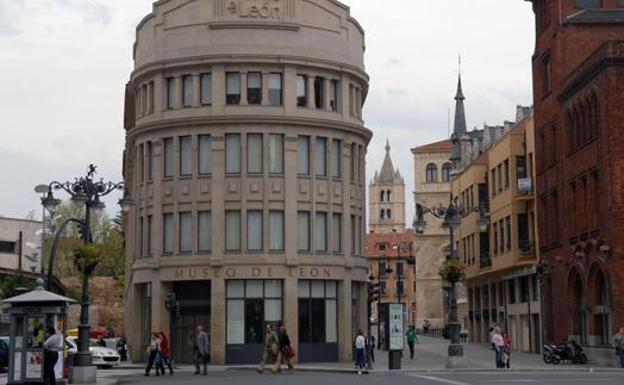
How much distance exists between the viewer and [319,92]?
55312 mm

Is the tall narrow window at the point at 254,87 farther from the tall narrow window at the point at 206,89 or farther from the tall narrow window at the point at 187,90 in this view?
the tall narrow window at the point at 187,90

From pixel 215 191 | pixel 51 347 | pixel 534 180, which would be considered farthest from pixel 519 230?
pixel 51 347

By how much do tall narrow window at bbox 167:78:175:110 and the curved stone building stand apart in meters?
0.05

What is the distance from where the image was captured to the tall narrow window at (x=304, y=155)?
54.2 meters

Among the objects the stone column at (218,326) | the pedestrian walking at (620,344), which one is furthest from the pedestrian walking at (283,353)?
the pedestrian walking at (620,344)

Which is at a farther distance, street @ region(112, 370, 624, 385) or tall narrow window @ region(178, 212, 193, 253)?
tall narrow window @ region(178, 212, 193, 253)

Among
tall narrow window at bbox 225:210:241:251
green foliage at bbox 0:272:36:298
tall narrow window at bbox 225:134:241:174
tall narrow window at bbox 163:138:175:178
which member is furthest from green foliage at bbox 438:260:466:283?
green foliage at bbox 0:272:36:298

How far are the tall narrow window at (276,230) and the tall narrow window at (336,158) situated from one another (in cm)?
377

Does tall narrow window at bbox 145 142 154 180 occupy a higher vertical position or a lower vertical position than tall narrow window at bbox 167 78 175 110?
lower

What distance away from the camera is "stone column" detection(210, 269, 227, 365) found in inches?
2048

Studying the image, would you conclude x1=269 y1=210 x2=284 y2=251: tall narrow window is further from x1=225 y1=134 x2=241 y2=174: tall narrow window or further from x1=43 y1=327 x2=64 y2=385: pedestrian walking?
x1=43 y1=327 x2=64 y2=385: pedestrian walking

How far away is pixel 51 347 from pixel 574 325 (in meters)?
30.2

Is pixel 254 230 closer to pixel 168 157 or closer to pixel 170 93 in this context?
pixel 168 157

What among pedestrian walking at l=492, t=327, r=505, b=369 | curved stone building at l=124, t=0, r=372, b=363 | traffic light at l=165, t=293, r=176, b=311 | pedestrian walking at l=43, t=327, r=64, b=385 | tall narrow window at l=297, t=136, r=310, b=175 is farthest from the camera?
tall narrow window at l=297, t=136, r=310, b=175
